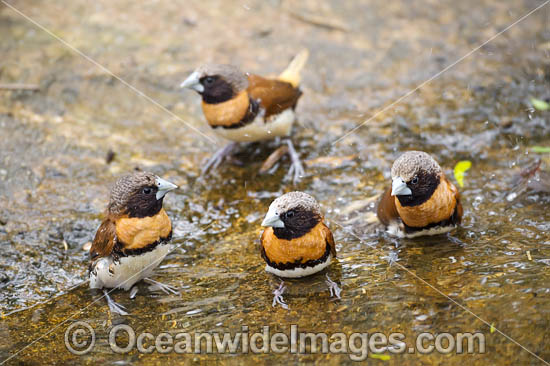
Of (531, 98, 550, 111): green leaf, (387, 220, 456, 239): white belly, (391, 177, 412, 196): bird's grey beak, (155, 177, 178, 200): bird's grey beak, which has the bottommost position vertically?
(155, 177, 178, 200): bird's grey beak

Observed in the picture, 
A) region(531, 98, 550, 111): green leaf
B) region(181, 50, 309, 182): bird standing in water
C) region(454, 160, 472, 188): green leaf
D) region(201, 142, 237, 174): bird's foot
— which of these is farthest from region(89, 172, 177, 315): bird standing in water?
region(531, 98, 550, 111): green leaf

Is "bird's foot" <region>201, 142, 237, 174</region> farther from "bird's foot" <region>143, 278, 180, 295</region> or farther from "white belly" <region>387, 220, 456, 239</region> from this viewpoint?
"white belly" <region>387, 220, 456, 239</region>

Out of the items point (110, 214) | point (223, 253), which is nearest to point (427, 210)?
point (223, 253)

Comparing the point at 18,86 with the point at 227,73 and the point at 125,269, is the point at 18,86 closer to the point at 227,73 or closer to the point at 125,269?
the point at 227,73

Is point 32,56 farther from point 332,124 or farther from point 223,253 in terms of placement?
point 223,253

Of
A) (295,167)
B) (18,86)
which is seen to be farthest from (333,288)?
(18,86)

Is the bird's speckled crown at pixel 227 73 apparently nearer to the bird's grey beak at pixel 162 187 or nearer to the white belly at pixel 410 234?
the bird's grey beak at pixel 162 187

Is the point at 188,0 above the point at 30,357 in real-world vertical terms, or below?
above
